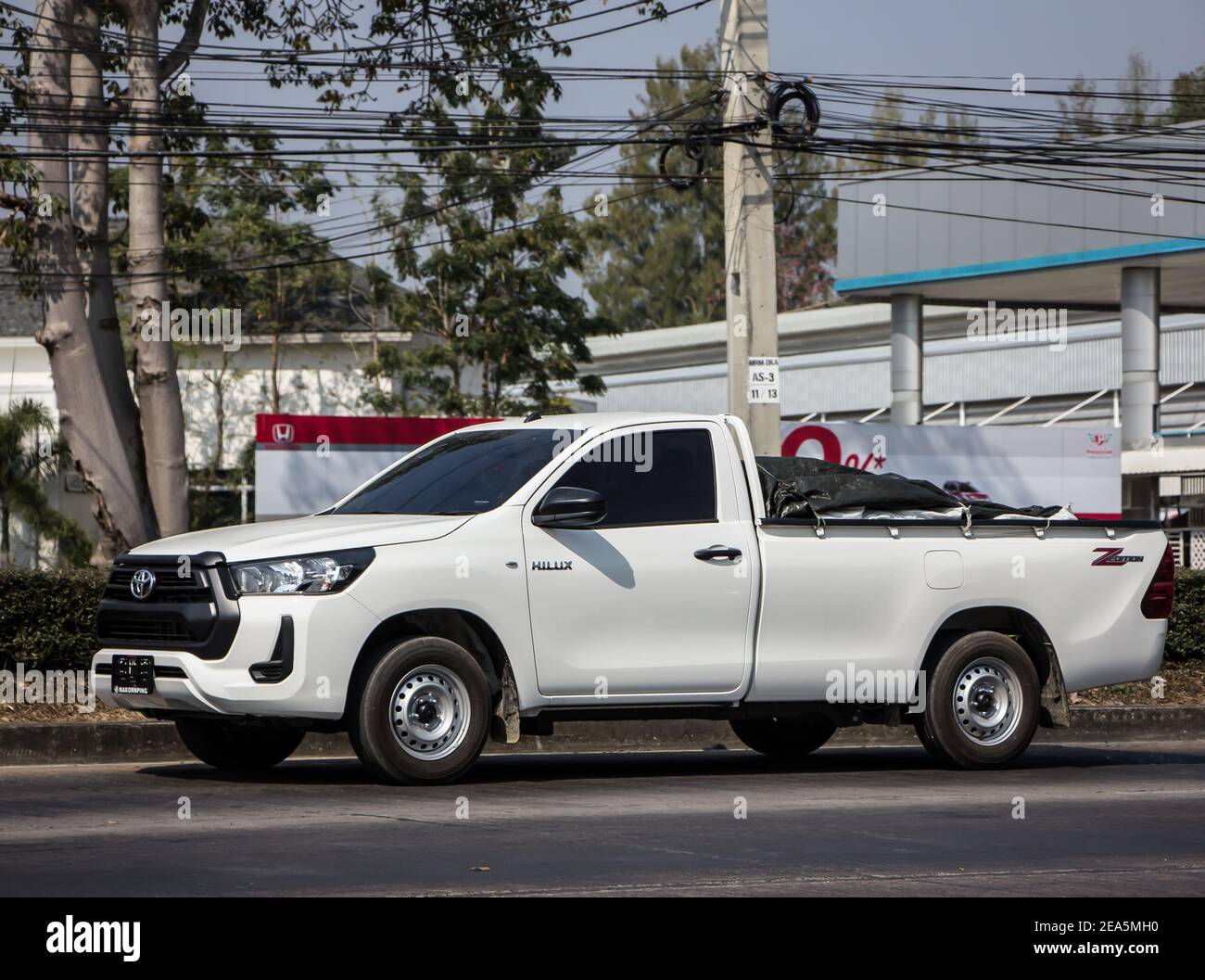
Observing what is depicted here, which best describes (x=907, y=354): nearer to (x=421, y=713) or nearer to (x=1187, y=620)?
(x=1187, y=620)

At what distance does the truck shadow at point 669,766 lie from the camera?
10.8 m

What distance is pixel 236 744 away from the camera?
11.0 m

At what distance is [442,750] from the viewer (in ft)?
32.7

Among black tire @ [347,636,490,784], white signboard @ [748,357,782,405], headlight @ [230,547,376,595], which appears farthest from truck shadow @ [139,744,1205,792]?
white signboard @ [748,357,782,405]

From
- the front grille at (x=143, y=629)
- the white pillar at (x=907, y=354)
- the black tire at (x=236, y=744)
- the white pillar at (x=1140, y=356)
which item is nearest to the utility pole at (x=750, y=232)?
the black tire at (x=236, y=744)

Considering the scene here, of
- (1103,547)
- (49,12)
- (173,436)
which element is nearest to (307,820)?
(1103,547)

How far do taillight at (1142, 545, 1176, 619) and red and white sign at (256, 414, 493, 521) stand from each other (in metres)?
9.81

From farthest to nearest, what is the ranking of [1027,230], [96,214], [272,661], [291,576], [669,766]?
[1027,230], [96,214], [669,766], [291,576], [272,661]

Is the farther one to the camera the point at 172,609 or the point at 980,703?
the point at 980,703

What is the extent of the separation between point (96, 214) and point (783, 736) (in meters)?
9.52

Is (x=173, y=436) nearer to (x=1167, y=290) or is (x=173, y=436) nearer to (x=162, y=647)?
(x=162, y=647)

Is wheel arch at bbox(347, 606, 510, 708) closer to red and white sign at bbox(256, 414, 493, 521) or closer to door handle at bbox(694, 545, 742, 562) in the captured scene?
door handle at bbox(694, 545, 742, 562)

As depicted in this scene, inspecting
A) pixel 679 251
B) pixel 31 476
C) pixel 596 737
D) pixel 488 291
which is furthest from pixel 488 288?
pixel 679 251

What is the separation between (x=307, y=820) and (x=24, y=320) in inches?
1195
